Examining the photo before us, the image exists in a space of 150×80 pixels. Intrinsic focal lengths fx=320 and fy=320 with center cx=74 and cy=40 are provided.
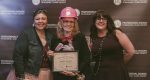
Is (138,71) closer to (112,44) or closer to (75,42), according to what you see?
(112,44)

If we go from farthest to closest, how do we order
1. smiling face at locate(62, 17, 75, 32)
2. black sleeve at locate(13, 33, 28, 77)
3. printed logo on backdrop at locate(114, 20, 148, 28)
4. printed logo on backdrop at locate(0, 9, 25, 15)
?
printed logo on backdrop at locate(0, 9, 25, 15) → printed logo on backdrop at locate(114, 20, 148, 28) → black sleeve at locate(13, 33, 28, 77) → smiling face at locate(62, 17, 75, 32)

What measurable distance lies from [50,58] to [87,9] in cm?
78

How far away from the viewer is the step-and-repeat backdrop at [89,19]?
3.48 metres

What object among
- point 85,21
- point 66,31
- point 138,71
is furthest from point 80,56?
point 138,71

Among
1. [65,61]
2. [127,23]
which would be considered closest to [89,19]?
[127,23]

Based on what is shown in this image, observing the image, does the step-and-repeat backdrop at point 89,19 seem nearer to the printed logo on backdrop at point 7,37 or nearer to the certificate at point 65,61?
the printed logo on backdrop at point 7,37

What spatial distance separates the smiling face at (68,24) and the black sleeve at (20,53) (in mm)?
438

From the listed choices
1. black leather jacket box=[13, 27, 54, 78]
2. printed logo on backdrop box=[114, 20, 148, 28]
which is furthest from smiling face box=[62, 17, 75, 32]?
printed logo on backdrop box=[114, 20, 148, 28]

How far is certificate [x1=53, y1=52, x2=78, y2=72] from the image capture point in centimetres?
296

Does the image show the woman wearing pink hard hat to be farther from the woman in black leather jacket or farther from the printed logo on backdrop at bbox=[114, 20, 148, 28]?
the printed logo on backdrop at bbox=[114, 20, 148, 28]

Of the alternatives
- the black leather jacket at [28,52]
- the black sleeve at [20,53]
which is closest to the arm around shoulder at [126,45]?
the black leather jacket at [28,52]

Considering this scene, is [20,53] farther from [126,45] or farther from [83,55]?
[126,45]

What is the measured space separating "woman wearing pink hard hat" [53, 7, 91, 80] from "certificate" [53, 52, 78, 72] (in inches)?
1.5

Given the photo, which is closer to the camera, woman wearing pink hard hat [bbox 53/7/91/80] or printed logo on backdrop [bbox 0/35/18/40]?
woman wearing pink hard hat [bbox 53/7/91/80]
